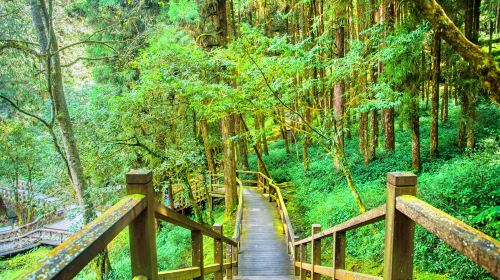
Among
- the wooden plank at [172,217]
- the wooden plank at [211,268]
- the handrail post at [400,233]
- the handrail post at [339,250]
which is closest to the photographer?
the handrail post at [400,233]

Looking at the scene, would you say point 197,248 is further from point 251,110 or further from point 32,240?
point 32,240

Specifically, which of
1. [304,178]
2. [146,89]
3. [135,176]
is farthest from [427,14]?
[304,178]

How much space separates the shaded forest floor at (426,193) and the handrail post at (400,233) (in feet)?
12.6

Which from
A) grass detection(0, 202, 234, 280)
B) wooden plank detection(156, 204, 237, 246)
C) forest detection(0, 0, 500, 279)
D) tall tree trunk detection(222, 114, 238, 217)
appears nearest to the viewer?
wooden plank detection(156, 204, 237, 246)

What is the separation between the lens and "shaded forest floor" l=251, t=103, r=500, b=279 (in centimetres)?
512

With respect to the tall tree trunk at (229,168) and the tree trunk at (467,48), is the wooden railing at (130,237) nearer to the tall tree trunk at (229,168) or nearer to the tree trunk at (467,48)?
the tree trunk at (467,48)

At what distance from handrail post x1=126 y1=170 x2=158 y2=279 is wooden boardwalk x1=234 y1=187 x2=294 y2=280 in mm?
4326

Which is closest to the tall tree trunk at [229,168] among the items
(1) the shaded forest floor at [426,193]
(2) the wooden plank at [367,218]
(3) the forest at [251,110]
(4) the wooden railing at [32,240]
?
(3) the forest at [251,110]

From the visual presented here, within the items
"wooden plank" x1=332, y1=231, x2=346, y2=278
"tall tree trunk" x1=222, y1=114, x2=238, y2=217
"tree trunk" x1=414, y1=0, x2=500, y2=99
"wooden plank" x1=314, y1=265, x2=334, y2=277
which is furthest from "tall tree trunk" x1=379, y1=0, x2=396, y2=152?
"wooden plank" x1=332, y1=231, x2=346, y2=278

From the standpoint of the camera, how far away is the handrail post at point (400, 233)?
1625mm

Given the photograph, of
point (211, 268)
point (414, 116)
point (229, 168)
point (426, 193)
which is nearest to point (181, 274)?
point (211, 268)

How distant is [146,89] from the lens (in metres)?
8.08

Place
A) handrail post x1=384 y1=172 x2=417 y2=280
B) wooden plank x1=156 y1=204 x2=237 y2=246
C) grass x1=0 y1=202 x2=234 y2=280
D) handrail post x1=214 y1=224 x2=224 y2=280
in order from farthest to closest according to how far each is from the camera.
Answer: grass x1=0 y1=202 x2=234 y2=280 < handrail post x1=214 y1=224 x2=224 y2=280 < wooden plank x1=156 y1=204 x2=237 y2=246 < handrail post x1=384 y1=172 x2=417 y2=280

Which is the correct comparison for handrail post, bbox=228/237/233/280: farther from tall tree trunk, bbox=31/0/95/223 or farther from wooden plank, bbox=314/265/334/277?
tall tree trunk, bbox=31/0/95/223
